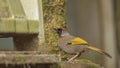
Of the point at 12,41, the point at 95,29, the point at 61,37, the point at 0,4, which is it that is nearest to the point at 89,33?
the point at 95,29

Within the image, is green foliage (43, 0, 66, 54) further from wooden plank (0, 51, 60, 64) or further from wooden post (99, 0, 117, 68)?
wooden plank (0, 51, 60, 64)

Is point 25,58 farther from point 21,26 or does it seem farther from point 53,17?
point 53,17

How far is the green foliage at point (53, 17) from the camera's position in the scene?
7637mm

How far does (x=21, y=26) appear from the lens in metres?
3.90

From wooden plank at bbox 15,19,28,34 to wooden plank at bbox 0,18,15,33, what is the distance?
33mm

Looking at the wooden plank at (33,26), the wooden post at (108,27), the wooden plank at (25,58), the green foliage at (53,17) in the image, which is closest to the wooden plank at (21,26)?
the wooden plank at (33,26)

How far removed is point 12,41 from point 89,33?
2.74 metres

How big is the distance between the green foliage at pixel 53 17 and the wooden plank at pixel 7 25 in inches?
143

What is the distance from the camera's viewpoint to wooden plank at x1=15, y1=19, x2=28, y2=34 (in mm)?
3878

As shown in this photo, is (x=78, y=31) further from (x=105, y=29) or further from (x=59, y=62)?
(x=59, y=62)

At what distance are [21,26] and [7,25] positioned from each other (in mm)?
102

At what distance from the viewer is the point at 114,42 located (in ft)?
22.2

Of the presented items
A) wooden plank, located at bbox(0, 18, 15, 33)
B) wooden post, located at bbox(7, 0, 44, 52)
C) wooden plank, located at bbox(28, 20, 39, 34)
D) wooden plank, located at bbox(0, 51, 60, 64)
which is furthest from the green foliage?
wooden plank, located at bbox(0, 51, 60, 64)

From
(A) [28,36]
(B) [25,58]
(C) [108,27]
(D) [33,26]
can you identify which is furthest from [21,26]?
(C) [108,27]
